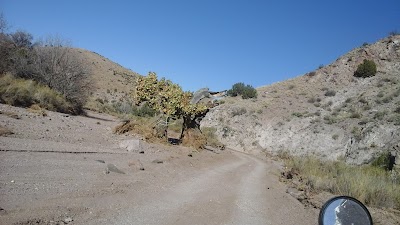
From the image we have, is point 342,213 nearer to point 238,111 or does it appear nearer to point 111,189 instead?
point 111,189

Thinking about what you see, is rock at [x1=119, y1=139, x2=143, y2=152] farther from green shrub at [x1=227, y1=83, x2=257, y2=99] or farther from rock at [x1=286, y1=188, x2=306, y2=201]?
green shrub at [x1=227, y1=83, x2=257, y2=99]

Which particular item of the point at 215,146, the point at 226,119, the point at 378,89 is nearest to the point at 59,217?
the point at 215,146

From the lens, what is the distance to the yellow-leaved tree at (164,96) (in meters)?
20.5

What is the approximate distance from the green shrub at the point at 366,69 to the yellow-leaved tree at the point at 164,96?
104ft

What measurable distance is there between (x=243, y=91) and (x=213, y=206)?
1577 inches

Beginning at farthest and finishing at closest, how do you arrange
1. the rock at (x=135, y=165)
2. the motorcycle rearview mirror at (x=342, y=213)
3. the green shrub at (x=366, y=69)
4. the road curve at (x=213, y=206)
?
the green shrub at (x=366, y=69) → the rock at (x=135, y=165) → the road curve at (x=213, y=206) → the motorcycle rearview mirror at (x=342, y=213)

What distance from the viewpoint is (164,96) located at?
2072cm

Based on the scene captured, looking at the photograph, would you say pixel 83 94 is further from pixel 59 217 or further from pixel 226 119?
pixel 59 217

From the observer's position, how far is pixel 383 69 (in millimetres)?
45406

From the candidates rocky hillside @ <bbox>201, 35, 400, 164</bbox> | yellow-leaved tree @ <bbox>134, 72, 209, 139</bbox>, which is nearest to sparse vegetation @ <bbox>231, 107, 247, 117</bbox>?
rocky hillside @ <bbox>201, 35, 400, 164</bbox>

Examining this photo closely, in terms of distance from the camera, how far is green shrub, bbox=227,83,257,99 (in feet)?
153

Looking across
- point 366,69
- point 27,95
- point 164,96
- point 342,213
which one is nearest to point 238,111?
point 366,69

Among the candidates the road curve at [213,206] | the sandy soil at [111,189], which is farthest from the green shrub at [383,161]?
the road curve at [213,206]

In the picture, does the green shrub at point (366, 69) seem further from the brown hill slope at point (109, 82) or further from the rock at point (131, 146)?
the rock at point (131, 146)
